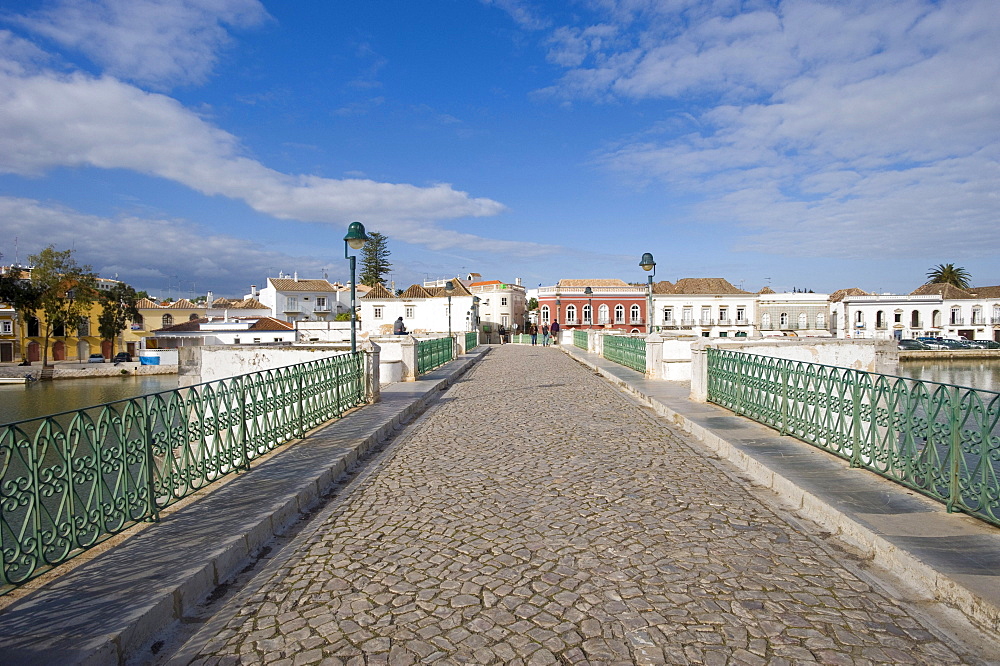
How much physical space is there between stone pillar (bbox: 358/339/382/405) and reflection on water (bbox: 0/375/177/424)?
30.0 meters

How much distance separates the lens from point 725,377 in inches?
394

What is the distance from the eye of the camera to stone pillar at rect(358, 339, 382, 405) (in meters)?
11.1

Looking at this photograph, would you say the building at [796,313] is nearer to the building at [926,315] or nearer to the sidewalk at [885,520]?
the building at [926,315]

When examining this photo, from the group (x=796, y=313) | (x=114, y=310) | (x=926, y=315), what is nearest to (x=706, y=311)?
(x=796, y=313)

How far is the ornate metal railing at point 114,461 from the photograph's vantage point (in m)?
3.29

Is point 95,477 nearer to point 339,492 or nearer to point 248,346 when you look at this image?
point 339,492

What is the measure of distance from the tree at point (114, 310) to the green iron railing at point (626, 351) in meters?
54.8

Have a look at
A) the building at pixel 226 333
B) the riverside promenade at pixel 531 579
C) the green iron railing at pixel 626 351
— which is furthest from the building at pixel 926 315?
the riverside promenade at pixel 531 579

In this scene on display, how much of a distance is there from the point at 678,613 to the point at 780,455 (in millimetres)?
3997

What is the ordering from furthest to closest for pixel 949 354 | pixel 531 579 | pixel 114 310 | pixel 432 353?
1. pixel 114 310
2. pixel 949 354
3. pixel 432 353
4. pixel 531 579

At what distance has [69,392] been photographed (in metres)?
44.1

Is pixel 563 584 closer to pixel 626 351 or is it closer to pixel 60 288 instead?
pixel 626 351

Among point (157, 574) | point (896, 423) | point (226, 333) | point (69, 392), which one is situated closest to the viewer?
point (157, 574)

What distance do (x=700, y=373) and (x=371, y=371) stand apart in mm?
6224
